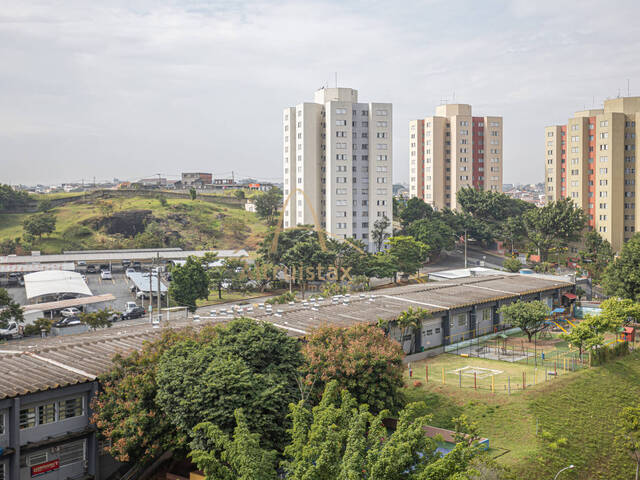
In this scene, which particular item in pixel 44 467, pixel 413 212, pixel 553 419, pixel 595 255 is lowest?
pixel 553 419

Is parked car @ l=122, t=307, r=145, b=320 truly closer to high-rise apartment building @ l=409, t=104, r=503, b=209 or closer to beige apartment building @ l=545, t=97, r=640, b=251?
beige apartment building @ l=545, t=97, r=640, b=251

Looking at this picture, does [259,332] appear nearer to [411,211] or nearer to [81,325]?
[81,325]

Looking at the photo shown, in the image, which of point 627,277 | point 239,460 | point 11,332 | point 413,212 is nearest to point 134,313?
point 11,332

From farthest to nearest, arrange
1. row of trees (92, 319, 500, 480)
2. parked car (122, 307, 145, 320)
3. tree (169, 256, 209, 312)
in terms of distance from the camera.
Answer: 1. tree (169, 256, 209, 312)
2. parked car (122, 307, 145, 320)
3. row of trees (92, 319, 500, 480)

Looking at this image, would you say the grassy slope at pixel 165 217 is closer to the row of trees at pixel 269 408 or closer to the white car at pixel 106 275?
the white car at pixel 106 275

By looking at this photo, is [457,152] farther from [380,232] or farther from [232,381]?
[232,381]

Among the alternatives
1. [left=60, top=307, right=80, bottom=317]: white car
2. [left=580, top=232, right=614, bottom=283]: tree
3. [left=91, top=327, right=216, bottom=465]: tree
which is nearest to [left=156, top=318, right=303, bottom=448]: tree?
[left=91, top=327, right=216, bottom=465]: tree

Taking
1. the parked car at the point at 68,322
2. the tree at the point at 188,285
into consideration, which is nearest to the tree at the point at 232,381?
the parked car at the point at 68,322
